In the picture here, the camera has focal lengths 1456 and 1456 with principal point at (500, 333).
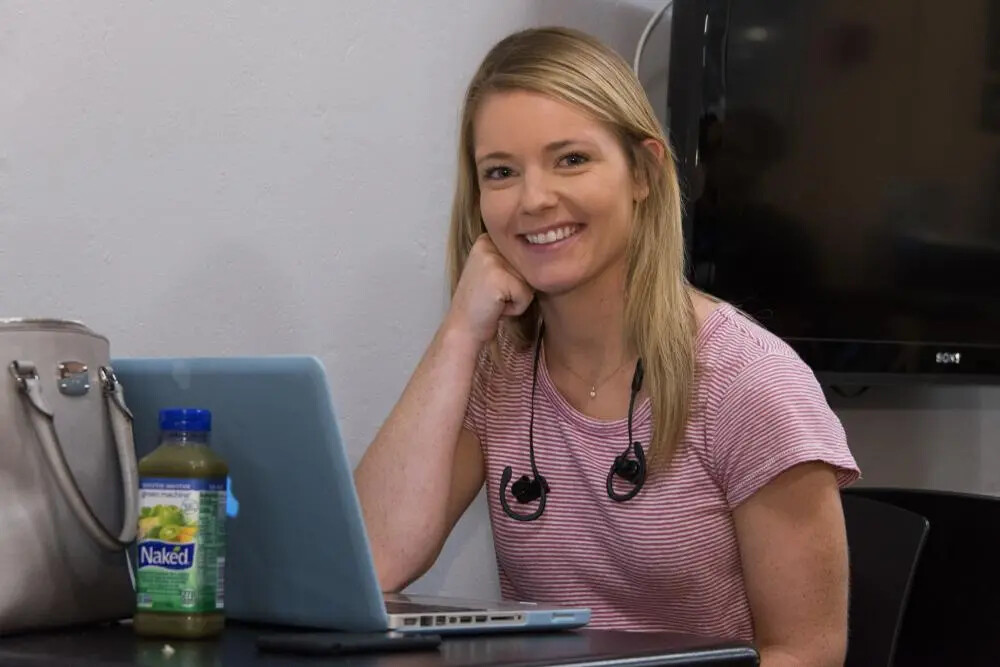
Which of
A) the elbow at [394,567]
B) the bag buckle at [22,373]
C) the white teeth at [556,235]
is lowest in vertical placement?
the elbow at [394,567]

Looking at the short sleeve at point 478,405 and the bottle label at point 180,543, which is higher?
the bottle label at point 180,543

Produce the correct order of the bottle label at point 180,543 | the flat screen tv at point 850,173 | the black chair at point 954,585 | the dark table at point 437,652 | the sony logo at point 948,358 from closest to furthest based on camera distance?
the dark table at point 437,652
the bottle label at point 180,543
the black chair at point 954,585
the flat screen tv at point 850,173
the sony logo at point 948,358

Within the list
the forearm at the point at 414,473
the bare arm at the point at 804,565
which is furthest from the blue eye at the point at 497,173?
the bare arm at the point at 804,565

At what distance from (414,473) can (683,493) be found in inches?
11.7

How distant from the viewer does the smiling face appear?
5.10ft

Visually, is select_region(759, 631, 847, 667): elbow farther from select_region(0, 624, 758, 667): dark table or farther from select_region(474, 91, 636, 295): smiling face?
select_region(474, 91, 636, 295): smiling face

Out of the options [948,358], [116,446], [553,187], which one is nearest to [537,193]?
[553,187]

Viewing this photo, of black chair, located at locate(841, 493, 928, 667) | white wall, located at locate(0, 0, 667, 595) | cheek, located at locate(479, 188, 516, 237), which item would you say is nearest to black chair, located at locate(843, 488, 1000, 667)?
black chair, located at locate(841, 493, 928, 667)

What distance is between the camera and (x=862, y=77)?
2.30 m

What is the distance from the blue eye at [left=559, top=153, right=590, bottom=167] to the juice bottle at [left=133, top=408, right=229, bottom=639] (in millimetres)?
636

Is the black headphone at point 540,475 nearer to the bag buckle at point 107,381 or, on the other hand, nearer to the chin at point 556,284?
the chin at point 556,284

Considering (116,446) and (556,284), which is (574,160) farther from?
(116,446)

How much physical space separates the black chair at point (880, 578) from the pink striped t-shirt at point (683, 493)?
3.3 inches

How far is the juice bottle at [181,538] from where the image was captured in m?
1.02
